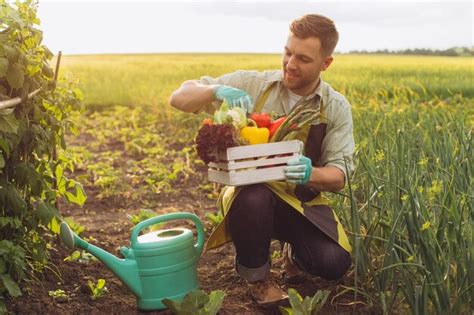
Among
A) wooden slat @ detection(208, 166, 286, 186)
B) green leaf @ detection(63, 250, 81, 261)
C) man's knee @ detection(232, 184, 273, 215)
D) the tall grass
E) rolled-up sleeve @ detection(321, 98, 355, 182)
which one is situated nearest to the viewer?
the tall grass

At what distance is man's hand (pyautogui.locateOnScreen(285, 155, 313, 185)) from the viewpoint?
2.57 meters

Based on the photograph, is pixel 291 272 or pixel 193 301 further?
pixel 291 272

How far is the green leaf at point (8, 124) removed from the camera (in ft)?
7.50

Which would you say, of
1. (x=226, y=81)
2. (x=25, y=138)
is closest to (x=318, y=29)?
(x=226, y=81)

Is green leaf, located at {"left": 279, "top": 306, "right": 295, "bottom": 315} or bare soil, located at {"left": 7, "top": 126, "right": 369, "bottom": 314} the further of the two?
bare soil, located at {"left": 7, "top": 126, "right": 369, "bottom": 314}

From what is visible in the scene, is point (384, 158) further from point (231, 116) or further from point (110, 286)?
point (110, 286)

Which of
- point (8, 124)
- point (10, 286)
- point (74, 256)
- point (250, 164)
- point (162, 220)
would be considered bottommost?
point (74, 256)

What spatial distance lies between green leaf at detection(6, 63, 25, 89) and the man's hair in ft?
3.56

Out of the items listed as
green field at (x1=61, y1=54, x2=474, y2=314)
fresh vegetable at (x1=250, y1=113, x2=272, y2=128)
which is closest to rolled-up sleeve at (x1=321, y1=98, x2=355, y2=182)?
green field at (x1=61, y1=54, x2=474, y2=314)

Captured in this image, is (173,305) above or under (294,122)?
under

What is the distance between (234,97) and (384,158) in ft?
2.83

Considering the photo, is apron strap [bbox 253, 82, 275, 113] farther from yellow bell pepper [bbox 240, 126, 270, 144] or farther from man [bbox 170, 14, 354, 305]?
yellow bell pepper [bbox 240, 126, 270, 144]

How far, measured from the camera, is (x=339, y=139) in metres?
2.84

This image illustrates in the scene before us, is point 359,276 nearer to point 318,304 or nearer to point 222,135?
point 318,304
